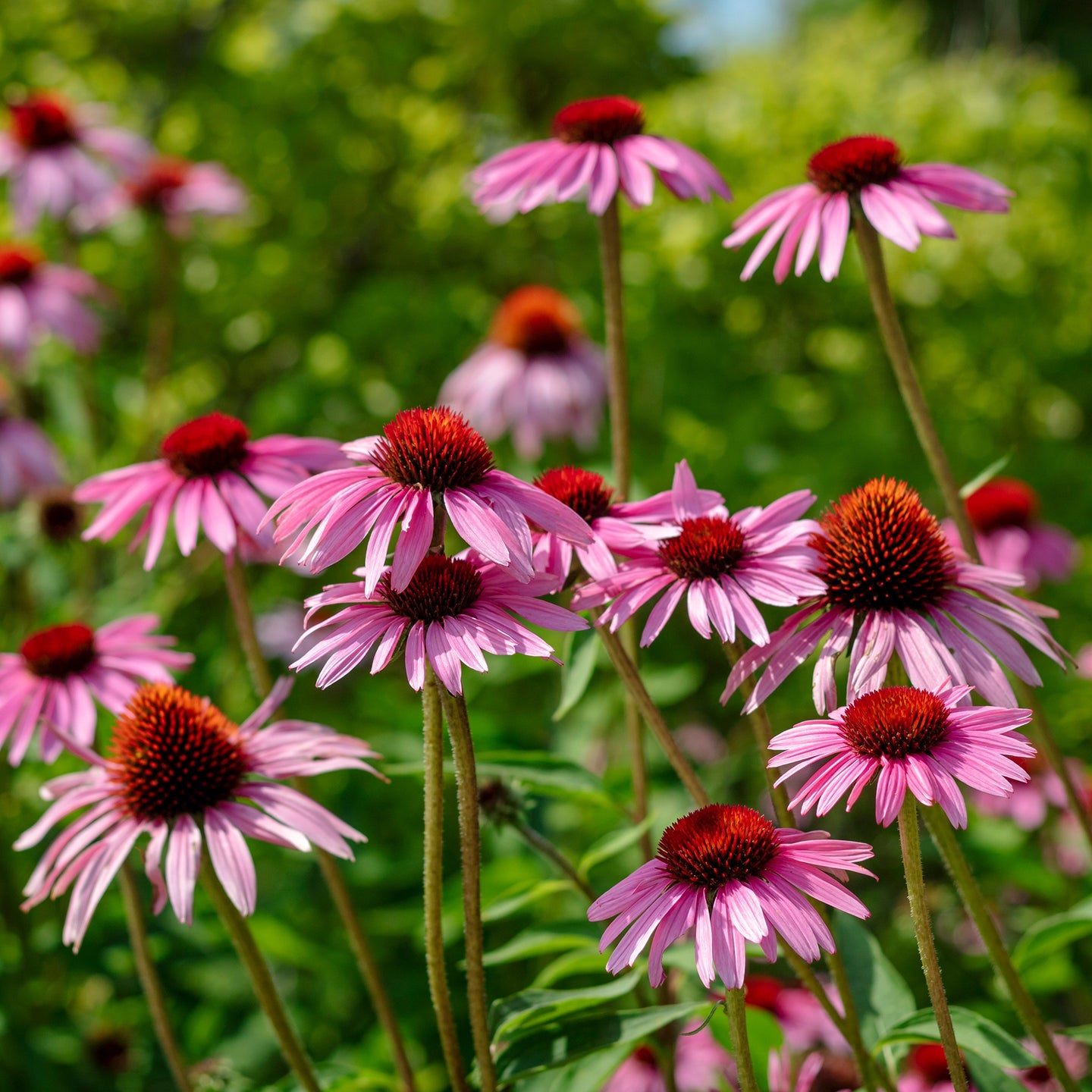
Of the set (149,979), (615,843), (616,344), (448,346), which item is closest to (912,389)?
(616,344)

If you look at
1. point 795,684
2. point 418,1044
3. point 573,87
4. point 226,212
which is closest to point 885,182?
point 418,1044

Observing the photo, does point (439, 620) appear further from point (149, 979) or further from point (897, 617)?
point (149, 979)

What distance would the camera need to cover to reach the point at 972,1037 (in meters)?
1.08

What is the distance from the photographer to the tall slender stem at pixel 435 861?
985mm

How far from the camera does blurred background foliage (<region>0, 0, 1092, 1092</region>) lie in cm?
212

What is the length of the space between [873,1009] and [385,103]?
3.86 metres

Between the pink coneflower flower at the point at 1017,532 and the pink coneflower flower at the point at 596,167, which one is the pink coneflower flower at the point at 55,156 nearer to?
the pink coneflower flower at the point at 596,167

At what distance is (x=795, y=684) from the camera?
296 cm

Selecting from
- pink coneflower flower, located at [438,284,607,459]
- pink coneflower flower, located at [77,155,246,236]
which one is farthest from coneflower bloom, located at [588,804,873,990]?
pink coneflower flower, located at [77,155,246,236]

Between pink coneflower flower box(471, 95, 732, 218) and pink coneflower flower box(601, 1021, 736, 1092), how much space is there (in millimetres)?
1195

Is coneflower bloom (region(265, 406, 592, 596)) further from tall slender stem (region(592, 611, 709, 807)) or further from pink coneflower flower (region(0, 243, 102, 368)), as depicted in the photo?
pink coneflower flower (region(0, 243, 102, 368))

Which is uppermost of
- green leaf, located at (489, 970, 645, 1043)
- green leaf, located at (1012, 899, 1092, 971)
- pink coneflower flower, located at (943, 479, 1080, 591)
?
pink coneflower flower, located at (943, 479, 1080, 591)

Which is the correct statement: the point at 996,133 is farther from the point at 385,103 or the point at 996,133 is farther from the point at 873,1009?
the point at 873,1009

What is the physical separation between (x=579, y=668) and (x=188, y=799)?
437 millimetres
